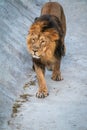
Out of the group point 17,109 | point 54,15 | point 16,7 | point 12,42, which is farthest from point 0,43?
point 16,7

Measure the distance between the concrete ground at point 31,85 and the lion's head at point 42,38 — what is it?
0.66m

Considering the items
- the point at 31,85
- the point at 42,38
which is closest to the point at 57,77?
the point at 31,85

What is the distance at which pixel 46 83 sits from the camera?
21.7 ft

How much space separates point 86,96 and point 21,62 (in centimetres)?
146

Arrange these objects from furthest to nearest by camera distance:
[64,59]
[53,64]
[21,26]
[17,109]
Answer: [21,26], [64,59], [53,64], [17,109]

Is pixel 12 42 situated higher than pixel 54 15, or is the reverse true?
pixel 54 15

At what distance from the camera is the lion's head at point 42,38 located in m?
5.91

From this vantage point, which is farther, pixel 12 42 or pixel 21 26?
pixel 21 26

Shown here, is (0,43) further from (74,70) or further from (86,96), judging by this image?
(86,96)

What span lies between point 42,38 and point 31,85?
0.99 meters

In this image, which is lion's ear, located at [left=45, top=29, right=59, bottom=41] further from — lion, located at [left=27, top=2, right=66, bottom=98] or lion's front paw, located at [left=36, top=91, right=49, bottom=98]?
lion's front paw, located at [left=36, top=91, right=49, bottom=98]

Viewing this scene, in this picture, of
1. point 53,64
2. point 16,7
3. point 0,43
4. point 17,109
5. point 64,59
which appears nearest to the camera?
point 17,109

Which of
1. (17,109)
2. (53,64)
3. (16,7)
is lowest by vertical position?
(17,109)

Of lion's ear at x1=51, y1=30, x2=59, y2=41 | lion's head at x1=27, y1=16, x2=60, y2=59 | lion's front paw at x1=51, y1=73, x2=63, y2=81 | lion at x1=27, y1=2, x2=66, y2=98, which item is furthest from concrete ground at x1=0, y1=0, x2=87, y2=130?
lion's ear at x1=51, y1=30, x2=59, y2=41
